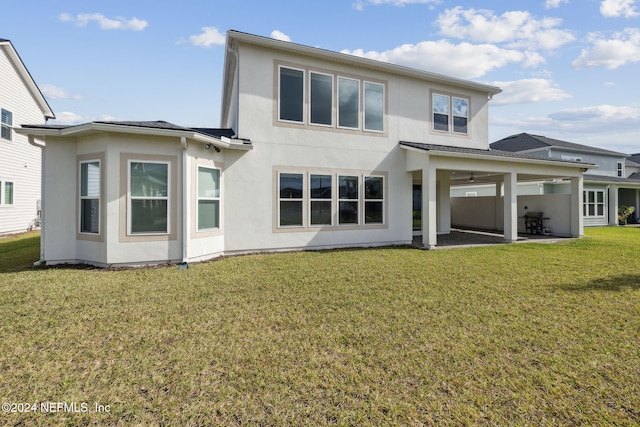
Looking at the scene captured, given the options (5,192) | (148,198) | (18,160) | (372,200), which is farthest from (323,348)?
(18,160)

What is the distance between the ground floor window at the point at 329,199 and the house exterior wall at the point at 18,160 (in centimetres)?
1448

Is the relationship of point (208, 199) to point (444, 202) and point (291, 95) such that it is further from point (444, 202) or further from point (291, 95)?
point (444, 202)

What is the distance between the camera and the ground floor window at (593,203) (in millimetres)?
20812

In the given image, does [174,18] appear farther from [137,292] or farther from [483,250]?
[483,250]

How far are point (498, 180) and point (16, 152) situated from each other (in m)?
25.5

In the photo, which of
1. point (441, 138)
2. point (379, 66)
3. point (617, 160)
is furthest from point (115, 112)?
point (617, 160)

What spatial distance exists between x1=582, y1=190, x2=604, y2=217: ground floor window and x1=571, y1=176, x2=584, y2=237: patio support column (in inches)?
353

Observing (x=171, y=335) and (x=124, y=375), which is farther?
(x=171, y=335)

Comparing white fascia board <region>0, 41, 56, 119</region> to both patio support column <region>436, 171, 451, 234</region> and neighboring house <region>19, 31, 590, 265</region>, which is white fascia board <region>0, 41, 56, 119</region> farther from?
patio support column <region>436, 171, 451, 234</region>

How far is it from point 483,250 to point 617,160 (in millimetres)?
25625

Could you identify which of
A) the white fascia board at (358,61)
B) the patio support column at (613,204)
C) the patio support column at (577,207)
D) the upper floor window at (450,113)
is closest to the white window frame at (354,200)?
the white fascia board at (358,61)

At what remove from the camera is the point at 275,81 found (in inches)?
391

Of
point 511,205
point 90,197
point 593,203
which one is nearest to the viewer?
point 90,197

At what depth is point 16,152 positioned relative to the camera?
605 inches
